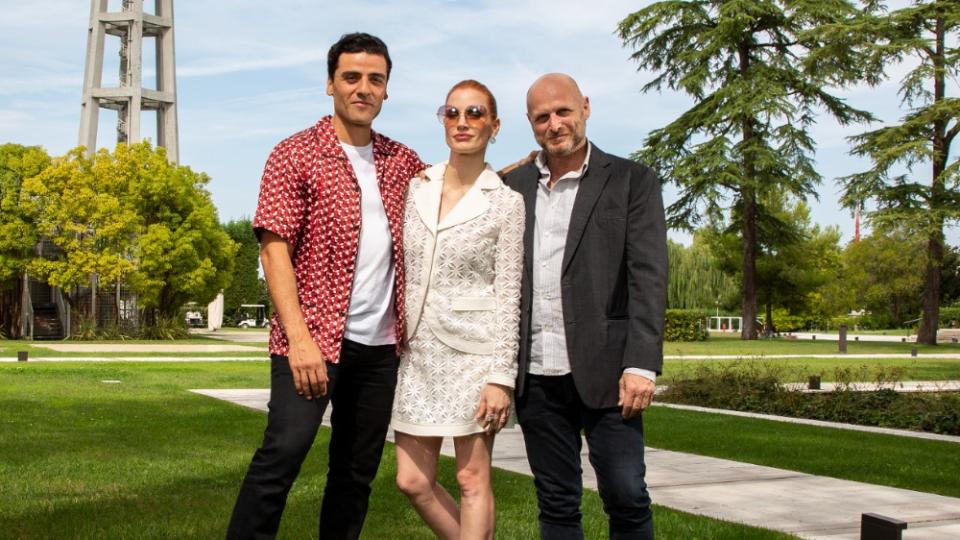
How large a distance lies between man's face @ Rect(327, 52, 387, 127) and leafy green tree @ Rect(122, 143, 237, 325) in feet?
129

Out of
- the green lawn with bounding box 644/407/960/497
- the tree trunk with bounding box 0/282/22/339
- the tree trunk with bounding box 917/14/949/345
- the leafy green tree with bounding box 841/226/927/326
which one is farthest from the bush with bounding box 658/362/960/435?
the leafy green tree with bounding box 841/226/927/326

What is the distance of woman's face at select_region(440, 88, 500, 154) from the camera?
3732 millimetres

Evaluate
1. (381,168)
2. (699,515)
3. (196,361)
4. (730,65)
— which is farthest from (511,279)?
(730,65)

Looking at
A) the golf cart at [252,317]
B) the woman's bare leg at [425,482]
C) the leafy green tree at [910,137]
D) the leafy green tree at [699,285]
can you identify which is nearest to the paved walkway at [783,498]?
the woman's bare leg at [425,482]

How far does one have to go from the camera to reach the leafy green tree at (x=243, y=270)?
Answer: 76.8 m

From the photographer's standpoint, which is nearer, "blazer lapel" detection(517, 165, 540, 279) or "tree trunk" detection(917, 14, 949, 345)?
"blazer lapel" detection(517, 165, 540, 279)

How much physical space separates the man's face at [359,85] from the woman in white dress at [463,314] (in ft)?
0.84

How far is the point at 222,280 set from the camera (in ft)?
152

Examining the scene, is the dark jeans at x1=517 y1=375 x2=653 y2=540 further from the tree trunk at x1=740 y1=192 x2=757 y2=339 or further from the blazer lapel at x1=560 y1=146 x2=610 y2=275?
the tree trunk at x1=740 y1=192 x2=757 y2=339

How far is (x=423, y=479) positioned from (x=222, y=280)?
44052 mm

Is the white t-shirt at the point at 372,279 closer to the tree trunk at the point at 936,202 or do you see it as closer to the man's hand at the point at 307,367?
the man's hand at the point at 307,367

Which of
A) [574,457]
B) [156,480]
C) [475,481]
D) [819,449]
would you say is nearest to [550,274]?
[574,457]

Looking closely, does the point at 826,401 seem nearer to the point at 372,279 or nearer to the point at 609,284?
the point at 609,284

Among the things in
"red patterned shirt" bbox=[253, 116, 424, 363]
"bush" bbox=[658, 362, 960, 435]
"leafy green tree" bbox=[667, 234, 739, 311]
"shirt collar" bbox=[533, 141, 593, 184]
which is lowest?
"bush" bbox=[658, 362, 960, 435]
